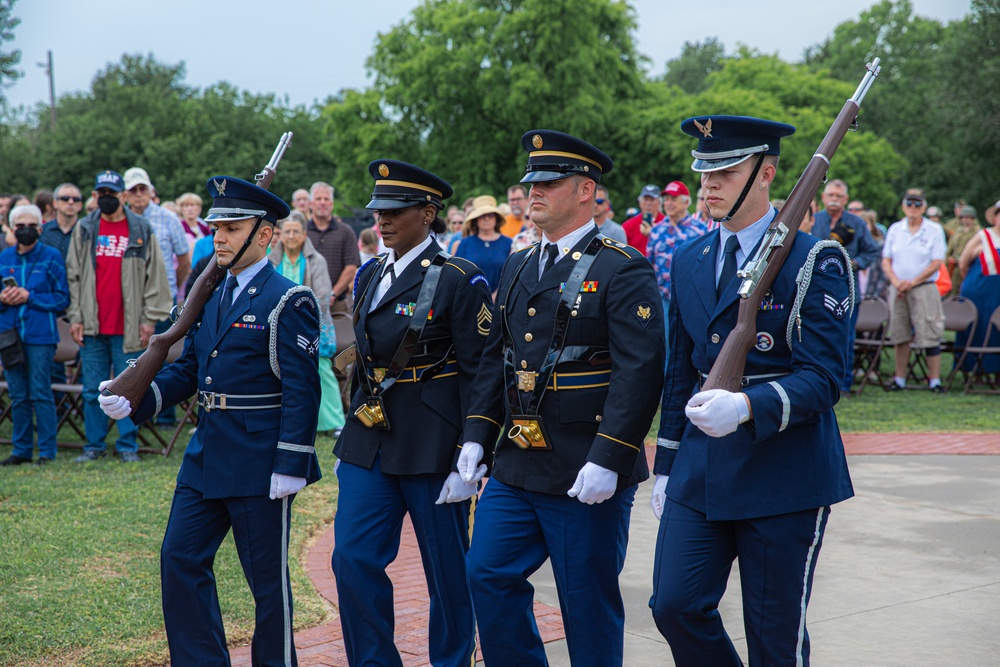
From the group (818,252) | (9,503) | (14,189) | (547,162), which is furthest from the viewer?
(14,189)

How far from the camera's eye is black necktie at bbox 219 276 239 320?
14.8 feet

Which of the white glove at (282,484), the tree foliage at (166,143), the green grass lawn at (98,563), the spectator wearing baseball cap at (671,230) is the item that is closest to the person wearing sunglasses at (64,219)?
the green grass lawn at (98,563)

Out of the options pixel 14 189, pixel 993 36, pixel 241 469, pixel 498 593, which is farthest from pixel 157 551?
pixel 14 189

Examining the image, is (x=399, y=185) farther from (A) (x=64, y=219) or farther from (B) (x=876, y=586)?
(A) (x=64, y=219)

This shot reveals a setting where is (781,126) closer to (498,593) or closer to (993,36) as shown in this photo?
(498,593)

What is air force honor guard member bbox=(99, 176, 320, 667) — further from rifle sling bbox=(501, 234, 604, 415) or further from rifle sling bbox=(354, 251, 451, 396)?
rifle sling bbox=(501, 234, 604, 415)

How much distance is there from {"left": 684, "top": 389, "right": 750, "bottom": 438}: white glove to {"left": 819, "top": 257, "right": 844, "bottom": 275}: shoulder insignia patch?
555 mm

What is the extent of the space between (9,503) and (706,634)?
5834mm

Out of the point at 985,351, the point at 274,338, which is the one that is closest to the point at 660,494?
the point at 274,338

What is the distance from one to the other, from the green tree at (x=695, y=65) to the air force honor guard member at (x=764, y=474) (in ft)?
255

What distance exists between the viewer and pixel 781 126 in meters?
3.71

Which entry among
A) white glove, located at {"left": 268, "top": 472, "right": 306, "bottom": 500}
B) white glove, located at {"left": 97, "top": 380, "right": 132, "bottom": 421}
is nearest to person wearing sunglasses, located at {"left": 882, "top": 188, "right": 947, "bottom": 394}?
white glove, located at {"left": 268, "top": 472, "right": 306, "bottom": 500}

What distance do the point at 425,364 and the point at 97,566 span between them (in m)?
2.85

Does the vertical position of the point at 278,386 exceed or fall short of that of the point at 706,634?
it exceeds it
